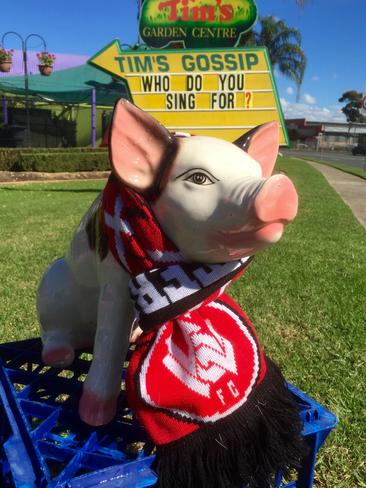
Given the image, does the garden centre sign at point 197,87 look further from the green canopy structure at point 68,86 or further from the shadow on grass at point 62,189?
the green canopy structure at point 68,86

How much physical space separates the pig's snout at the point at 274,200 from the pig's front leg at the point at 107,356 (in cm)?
43

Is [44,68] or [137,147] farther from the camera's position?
[44,68]

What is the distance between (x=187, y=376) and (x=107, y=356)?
24 centimetres

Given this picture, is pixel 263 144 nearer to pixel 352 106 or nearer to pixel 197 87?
pixel 197 87

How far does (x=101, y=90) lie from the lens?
1434 centimetres

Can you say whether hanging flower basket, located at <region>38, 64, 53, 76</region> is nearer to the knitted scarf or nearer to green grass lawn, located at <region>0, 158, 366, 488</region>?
green grass lawn, located at <region>0, 158, 366, 488</region>

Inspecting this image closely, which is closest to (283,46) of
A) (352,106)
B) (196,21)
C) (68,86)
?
(68,86)

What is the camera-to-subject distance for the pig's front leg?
118 cm

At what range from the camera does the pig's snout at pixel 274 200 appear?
35.6 inches

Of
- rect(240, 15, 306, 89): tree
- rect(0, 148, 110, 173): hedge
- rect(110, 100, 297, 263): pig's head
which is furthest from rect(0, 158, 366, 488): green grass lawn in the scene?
rect(240, 15, 306, 89): tree

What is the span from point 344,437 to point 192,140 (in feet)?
4.01

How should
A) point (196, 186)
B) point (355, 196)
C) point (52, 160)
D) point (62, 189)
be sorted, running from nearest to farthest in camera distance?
point (196, 186) → point (355, 196) → point (62, 189) → point (52, 160)

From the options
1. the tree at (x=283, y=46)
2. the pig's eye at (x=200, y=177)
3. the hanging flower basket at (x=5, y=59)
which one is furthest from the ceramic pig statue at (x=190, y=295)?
the tree at (x=283, y=46)

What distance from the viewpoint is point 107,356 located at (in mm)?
1202
